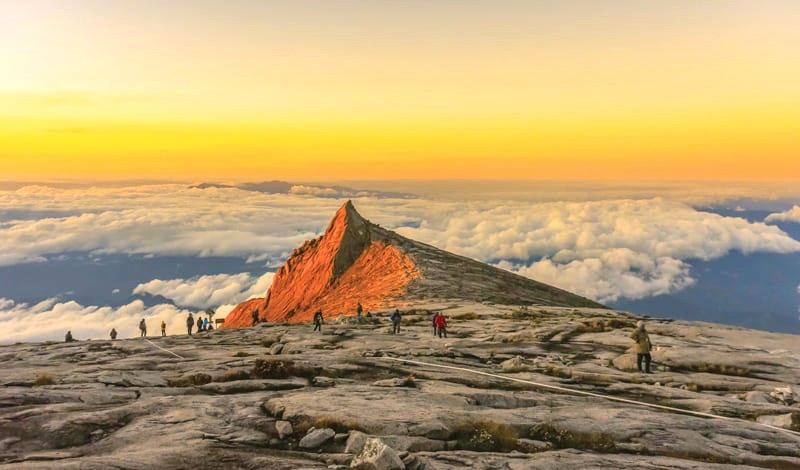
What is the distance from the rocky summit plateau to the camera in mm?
13188

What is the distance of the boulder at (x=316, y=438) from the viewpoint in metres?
13.8

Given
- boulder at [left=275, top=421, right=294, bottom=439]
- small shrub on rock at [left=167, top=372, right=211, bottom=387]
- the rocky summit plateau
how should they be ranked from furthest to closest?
small shrub on rock at [left=167, top=372, right=211, bottom=387], boulder at [left=275, top=421, right=294, bottom=439], the rocky summit plateau

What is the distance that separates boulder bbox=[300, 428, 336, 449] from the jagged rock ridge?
47.1m

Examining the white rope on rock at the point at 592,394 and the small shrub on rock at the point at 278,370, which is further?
the small shrub on rock at the point at 278,370

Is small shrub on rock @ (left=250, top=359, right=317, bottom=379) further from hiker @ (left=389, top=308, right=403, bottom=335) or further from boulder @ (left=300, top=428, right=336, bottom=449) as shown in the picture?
hiker @ (left=389, top=308, right=403, bottom=335)

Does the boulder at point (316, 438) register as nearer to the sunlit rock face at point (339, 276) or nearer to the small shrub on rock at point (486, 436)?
the small shrub on rock at point (486, 436)

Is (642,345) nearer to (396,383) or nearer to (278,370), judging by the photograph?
(396,383)

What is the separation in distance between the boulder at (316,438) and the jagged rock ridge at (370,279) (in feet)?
155

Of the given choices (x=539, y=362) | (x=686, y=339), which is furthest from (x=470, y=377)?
(x=686, y=339)

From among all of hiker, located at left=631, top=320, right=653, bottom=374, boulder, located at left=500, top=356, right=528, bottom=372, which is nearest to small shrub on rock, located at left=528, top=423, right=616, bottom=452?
boulder, located at left=500, top=356, right=528, bottom=372

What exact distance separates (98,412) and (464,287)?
187 feet

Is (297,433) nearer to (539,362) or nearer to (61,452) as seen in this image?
(61,452)

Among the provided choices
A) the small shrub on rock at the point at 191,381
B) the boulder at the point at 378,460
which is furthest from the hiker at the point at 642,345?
the small shrub on rock at the point at 191,381

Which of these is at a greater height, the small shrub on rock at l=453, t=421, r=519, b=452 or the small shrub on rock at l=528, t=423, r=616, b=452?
the small shrub on rock at l=453, t=421, r=519, b=452
